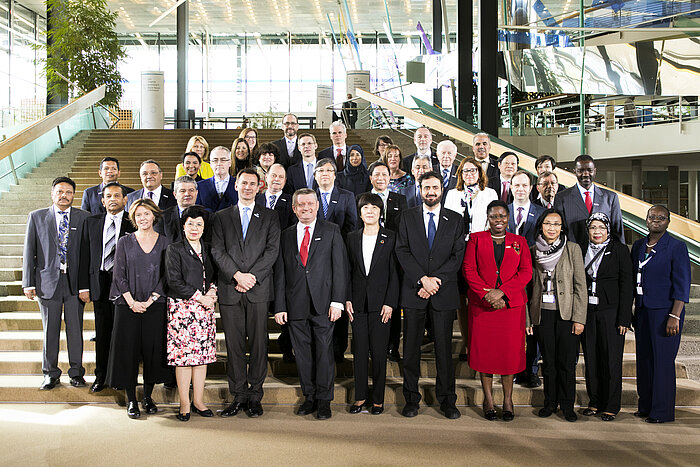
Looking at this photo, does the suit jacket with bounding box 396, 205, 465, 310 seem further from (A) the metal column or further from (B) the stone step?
(A) the metal column

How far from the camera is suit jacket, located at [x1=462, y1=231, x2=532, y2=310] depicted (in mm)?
4742

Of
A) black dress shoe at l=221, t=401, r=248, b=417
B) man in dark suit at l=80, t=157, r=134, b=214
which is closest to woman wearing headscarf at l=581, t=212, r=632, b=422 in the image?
black dress shoe at l=221, t=401, r=248, b=417

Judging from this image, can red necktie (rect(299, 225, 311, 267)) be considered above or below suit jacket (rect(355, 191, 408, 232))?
below

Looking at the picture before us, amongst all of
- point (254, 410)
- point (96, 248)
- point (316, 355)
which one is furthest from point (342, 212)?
point (96, 248)

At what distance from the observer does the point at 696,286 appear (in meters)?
6.63

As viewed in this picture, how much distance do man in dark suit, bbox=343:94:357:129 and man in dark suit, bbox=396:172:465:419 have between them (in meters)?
9.32

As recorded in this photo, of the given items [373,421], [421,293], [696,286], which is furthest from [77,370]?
[696,286]

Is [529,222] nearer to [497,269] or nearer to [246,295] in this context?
[497,269]

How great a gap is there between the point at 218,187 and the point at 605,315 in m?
3.23

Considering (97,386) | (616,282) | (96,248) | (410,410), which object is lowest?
(410,410)

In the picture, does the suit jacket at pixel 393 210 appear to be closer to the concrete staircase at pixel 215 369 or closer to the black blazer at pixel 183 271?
the concrete staircase at pixel 215 369

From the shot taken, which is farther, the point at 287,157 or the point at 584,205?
the point at 287,157

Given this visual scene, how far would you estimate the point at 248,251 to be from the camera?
16.1 feet

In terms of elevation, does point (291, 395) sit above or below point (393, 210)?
below
